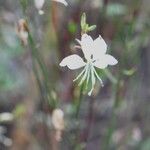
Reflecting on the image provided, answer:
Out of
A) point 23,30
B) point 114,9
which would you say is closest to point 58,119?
point 23,30

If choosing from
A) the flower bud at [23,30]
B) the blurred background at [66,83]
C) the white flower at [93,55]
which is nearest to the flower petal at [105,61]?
the white flower at [93,55]

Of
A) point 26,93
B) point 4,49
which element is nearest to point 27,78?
point 26,93

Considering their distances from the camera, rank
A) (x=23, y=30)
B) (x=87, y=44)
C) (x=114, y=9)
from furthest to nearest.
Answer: (x=114, y=9) → (x=23, y=30) → (x=87, y=44)

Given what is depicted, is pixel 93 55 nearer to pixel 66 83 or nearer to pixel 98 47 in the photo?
pixel 98 47

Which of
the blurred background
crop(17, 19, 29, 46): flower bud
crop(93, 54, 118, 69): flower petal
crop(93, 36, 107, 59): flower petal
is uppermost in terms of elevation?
the blurred background

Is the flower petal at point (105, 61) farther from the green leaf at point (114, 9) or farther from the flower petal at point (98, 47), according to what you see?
the green leaf at point (114, 9)

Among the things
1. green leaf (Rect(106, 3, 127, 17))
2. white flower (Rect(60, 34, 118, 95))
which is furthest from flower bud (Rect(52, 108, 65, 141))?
green leaf (Rect(106, 3, 127, 17))

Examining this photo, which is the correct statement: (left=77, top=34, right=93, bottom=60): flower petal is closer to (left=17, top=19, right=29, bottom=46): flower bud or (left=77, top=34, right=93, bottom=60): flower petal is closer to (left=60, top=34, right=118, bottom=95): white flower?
(left=60, top=34, right=118, bottom=95): white flower

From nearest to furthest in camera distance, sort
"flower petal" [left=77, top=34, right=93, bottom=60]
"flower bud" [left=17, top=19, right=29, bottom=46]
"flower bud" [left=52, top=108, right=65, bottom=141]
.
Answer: "flower petal" [left=77, top=34, right=93, bottom=60]
"flower bud" [left=17, top=19, right=29, bottom=46]
"flower bud" [left=52, top=108, right=65, bottom=141]
